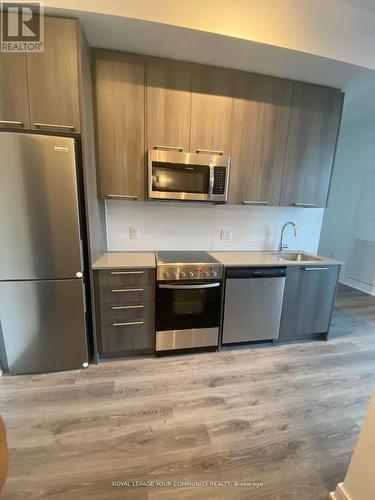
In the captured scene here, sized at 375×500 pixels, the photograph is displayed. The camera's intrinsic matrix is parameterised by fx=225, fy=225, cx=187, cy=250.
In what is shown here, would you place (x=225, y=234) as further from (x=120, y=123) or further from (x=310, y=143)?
(x=120, y=123)

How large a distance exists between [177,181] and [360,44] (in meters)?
1.89

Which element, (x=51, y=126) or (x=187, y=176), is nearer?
(x=51, y=126)

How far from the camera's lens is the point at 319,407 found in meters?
1.67

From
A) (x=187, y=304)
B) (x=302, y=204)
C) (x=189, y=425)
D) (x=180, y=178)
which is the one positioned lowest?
(x=189, y=425)

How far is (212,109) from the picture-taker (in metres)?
2.05

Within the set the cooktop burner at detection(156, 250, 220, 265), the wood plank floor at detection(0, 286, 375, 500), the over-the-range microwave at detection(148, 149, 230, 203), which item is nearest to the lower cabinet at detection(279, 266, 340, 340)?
the wood plank floor at detection(0, 286, 375, 500)

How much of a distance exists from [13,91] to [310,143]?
258 centimetres

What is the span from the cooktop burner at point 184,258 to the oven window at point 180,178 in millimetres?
620

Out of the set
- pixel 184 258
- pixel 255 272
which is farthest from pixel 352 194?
pixel 184 258

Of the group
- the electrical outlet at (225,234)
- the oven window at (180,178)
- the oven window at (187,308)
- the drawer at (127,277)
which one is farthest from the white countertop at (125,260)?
the electrical outlet at (225,234)

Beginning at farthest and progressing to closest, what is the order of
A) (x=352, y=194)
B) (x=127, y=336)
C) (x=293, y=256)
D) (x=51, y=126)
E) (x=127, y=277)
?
(x=352, y=194) < (x=293, y=256) < (x=127, y=336) < (x=127, y=277) < (x=51, y=126)

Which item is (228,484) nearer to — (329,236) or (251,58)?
(251,58)

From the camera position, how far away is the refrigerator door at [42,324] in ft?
5.66

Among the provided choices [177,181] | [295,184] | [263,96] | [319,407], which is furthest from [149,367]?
[263,96]
